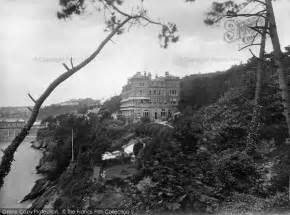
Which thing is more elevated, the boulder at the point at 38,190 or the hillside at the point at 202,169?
the hillside at the point at 202,169

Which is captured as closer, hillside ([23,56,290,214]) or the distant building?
hillside ([23,56,290,214])

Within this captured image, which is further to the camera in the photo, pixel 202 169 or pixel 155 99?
pixel 155 99

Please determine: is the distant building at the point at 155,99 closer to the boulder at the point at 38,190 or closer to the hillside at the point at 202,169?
the boulder at the point at 38,190

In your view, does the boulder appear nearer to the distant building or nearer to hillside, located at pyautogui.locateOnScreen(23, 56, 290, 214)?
hillside, located at pyautogui.locateOnScreen(23, 56, 290, 214)

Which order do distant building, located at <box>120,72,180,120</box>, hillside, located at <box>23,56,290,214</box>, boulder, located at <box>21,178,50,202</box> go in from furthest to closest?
distant building, located at <box>120,72,180,120</box> → boulder, located at <box>21,178,50,202</box> → hillside, located at <box>23,56,290,214</box>

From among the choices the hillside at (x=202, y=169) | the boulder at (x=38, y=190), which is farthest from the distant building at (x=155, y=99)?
the hillside at (x=202, y=169)

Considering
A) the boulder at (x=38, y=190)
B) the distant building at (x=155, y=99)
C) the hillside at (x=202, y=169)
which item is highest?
A: the distant building at (x=155, y=99)

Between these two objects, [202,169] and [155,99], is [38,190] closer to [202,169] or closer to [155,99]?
[155,99]

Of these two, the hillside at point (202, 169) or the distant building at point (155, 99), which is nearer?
the hillside at point (202, 169)

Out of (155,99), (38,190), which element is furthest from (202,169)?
(155,99)

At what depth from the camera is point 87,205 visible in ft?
39.3

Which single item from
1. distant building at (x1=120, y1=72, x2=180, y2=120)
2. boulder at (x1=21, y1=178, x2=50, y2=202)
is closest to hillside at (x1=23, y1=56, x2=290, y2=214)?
boulder at (x1=21, y1=178, x2=50, y2=202)

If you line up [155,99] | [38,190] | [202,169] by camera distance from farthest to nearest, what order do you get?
[155,99] → [38,190] → [202,169]

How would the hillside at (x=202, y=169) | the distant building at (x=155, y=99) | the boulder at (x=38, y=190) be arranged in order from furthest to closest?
the distant building at (x=155, y=99) < the boulder at (x=38, y=190) < the hillside at (x=202, y=169)
